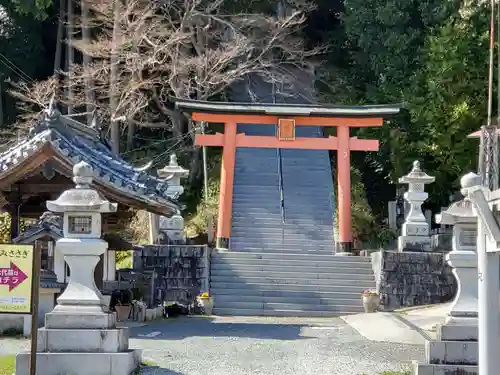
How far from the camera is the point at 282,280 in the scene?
2055 cm

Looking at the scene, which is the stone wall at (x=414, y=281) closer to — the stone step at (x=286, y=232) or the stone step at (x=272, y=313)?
the stone step at (x=272, y=313)

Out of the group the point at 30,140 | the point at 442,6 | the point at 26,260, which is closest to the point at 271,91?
the point at 442,6

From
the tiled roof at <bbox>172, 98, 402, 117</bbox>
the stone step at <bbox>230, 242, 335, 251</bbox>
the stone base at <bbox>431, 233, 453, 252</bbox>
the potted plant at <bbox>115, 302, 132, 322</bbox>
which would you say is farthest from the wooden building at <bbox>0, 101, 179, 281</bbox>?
the stone base at <bbox>431, 233, 453, 252</bbox>

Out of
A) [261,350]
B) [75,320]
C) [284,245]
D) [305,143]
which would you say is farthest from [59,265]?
[305,143]

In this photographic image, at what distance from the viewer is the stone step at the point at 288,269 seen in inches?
824

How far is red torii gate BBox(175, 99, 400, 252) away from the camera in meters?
22.1

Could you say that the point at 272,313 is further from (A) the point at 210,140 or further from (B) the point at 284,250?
(A) the point at 210,140

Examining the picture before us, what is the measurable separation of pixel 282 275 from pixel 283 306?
52.3 inches

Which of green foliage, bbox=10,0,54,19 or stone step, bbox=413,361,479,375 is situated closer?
stone step, bbox=413,361,479,375

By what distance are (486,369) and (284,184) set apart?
19.8 m

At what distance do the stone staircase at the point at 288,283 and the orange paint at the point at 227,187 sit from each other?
2.85 feet

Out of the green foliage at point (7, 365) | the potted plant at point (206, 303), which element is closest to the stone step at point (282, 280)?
the potted plant at point (206, 303)

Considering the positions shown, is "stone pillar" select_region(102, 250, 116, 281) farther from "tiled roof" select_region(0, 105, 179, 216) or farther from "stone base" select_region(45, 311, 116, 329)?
"stone base" select_region(45, 311, 116, 329)

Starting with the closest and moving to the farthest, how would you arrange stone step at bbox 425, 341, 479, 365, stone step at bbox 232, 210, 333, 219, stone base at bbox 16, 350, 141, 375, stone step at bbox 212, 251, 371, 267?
stone base at bbox 16, 350, 141, 375 → stone step at bbox 425, 341, 479, 365 → stone step at bbox 212, 251, 371, 267 → stone step at bbox 232, 210, 333, 219
